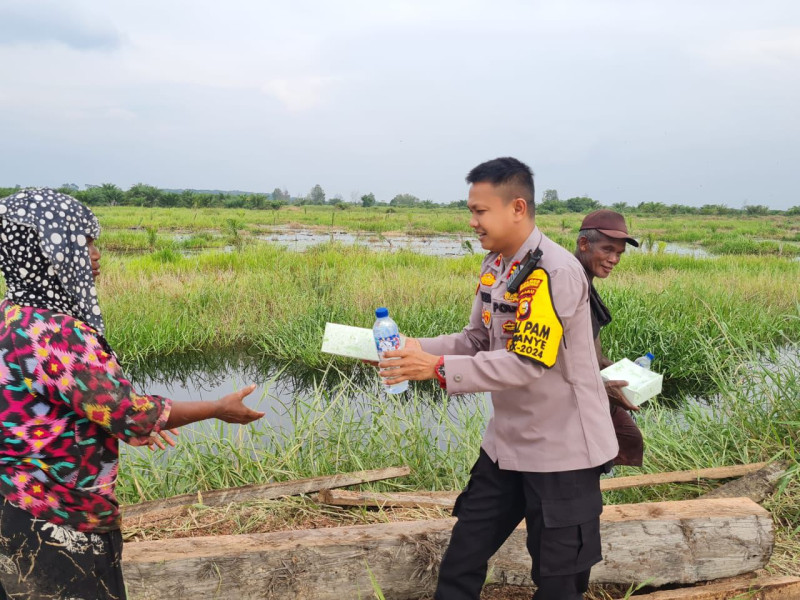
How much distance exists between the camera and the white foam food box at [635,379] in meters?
2.36

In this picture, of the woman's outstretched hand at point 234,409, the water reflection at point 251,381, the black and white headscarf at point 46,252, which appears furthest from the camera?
the water reflection at point 251,381

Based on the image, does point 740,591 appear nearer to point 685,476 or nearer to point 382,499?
point 685,476

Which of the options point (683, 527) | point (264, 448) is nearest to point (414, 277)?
point (264, 448)

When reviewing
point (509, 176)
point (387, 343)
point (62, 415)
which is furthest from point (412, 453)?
point (62, 415)

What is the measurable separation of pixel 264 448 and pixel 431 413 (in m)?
1.63

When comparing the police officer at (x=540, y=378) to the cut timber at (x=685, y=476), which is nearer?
the police officer at (x=540, y=378)

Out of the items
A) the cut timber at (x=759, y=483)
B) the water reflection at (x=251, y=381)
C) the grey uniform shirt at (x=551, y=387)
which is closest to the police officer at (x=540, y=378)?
the grey uniform shirt at (x=551, y=387)

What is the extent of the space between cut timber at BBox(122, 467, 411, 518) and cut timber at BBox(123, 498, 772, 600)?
60cm

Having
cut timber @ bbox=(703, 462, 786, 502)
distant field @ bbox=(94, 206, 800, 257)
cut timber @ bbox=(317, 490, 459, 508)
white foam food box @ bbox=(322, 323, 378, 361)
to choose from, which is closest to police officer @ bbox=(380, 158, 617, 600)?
white foam food box @ bbox=(322, 323, 378, 361)

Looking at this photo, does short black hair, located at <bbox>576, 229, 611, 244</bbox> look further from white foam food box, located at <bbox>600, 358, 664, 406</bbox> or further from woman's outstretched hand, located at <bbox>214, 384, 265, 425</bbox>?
woman's outstretched hand, located at <bbox>214, 384, 265, 425</bbox>

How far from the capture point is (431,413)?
15.3 feet

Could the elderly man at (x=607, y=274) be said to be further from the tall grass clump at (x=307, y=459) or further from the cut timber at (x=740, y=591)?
the tall grass clump at (x=307, y=459)

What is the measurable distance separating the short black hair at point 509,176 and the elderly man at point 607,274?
2.76 ft

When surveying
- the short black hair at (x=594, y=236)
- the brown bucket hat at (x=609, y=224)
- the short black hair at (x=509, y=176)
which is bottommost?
the short black hair at (x=594, y=236)
